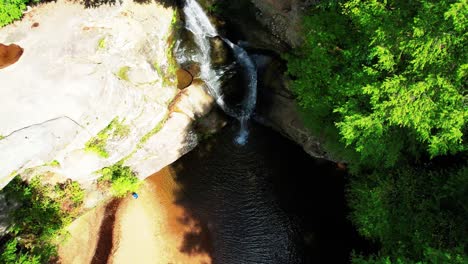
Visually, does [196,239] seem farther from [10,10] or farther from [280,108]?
[10,10]

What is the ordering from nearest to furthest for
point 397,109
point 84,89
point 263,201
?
point 397,109
point 84,89
point 263,201

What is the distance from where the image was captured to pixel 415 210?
14.8 m

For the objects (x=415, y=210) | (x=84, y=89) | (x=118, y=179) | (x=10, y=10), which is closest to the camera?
(x=10, y=10)

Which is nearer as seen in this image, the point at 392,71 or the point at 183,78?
the point at 392,71

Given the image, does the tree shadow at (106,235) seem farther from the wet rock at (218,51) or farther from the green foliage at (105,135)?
the wet rock at (218,51)

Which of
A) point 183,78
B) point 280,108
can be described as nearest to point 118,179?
point 183,78

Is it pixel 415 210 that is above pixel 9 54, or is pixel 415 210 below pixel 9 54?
below

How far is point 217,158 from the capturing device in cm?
2014

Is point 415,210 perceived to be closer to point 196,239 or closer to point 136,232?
point 196,239

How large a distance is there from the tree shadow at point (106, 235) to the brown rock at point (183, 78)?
6381mm

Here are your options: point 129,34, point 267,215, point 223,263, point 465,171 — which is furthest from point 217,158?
point 465,171

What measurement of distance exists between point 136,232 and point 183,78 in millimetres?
7708

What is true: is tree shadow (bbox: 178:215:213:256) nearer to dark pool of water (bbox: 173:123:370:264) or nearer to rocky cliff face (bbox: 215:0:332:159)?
dark pool of water (bbox: 173:123:370:264)

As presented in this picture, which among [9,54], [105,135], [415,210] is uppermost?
[9,54]
